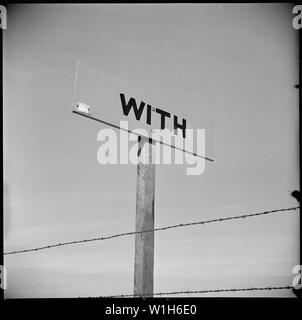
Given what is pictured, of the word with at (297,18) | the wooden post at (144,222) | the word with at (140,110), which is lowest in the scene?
the wooden post at (144,222)

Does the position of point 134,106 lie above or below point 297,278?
above

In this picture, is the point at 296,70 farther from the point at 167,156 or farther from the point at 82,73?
the point at 82,73

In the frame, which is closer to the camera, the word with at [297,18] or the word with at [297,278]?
the word with at [297,278]

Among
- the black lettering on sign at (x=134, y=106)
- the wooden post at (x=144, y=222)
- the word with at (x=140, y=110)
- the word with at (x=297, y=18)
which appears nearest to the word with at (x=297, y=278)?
the wooden post at (x=144, y=222)

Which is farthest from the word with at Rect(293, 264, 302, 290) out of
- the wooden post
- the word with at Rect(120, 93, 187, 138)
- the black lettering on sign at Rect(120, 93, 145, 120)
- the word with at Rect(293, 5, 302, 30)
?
the word with at Rect(293, 5, 302, 30)

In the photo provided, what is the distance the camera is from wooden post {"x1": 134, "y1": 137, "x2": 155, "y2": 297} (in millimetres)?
2658

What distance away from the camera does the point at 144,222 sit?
2.70 metres

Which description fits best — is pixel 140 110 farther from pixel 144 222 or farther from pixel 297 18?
pixel 297 18

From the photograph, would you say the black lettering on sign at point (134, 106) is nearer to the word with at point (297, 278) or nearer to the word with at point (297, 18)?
the word with at point (297, 18)

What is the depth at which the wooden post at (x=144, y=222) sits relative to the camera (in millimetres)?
2658

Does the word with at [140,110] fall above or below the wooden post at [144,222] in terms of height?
above

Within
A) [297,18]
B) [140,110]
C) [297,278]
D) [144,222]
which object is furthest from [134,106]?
[297,278]

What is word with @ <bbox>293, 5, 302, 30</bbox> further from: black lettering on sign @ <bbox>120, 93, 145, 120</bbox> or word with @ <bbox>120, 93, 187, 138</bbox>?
black lettering on sign @ <bbox>120, 93, 145, 120</bbox>
